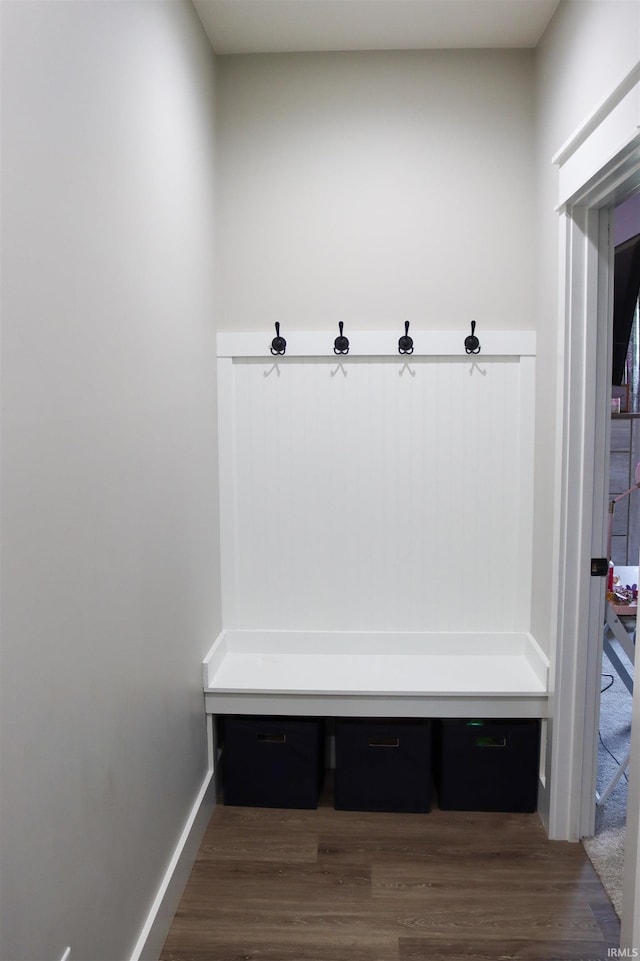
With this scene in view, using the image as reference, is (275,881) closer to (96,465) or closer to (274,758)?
(274,758)

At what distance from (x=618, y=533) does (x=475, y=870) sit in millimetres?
2917

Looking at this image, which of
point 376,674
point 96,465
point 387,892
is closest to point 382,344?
point 376,674

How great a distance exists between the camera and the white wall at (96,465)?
3.69 ft

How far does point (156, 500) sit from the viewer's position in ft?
6.11

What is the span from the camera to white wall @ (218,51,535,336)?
2.52 meters

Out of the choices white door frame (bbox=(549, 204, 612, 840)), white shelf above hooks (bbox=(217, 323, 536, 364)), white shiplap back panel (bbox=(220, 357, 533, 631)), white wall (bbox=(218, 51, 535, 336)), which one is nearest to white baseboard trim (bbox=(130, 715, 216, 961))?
white shiplap back panel (bbox=(220, 357, 533, 631))

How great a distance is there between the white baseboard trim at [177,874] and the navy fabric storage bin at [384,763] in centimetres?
45

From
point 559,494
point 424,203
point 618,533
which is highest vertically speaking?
point 424,203

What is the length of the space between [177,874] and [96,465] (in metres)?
1.28

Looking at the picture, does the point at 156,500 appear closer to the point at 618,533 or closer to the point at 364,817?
the point at 364,817

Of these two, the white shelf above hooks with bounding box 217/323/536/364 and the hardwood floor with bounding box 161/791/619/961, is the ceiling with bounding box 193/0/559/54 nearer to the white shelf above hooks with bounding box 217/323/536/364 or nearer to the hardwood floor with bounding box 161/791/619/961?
the white shelf above hooks with bounding box 217/323/536/364

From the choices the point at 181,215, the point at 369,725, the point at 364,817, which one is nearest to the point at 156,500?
the point at 181,215

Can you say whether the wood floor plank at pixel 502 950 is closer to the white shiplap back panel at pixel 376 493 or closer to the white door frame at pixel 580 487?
the white door frame at pixel 580 487

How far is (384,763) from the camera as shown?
2453 mm
